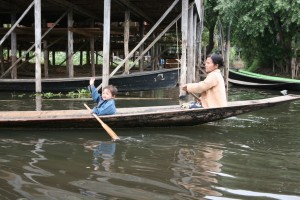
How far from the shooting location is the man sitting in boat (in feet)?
19.6

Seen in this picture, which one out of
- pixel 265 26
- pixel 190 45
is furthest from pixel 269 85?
pixel 190 45

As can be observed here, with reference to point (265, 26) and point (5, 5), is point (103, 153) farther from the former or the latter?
point (265, 26)

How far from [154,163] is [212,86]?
2035 mm

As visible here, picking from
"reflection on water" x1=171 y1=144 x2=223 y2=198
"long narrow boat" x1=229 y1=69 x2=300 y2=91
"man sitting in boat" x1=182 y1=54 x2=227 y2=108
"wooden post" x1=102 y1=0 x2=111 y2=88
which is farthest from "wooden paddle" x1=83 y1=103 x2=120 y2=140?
"long narrow boat" x1=229 y1=69 x2=300 y2=91

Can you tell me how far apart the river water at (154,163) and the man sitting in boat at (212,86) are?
1.85 ft

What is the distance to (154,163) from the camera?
15.1 ft

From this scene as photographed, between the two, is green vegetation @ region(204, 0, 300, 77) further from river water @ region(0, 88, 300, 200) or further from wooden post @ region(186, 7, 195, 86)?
river water @ region(0, 88, 300, 200)

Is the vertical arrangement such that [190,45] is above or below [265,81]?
above

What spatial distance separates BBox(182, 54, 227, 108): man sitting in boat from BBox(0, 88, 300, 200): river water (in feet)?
1.85

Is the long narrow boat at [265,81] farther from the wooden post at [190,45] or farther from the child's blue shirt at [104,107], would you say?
the child's blue shirt at [104,107]

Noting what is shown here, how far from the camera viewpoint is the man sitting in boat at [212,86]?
5961 millimetres

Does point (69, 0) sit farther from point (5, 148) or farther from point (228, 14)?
point (228, 14)

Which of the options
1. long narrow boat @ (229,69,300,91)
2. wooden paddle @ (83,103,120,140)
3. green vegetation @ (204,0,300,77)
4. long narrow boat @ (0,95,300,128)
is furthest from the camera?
green vegetation @ (204,0,300,77)

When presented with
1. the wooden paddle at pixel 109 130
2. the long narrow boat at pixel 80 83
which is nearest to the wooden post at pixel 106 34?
the long narrow boat at pixel 80 83
